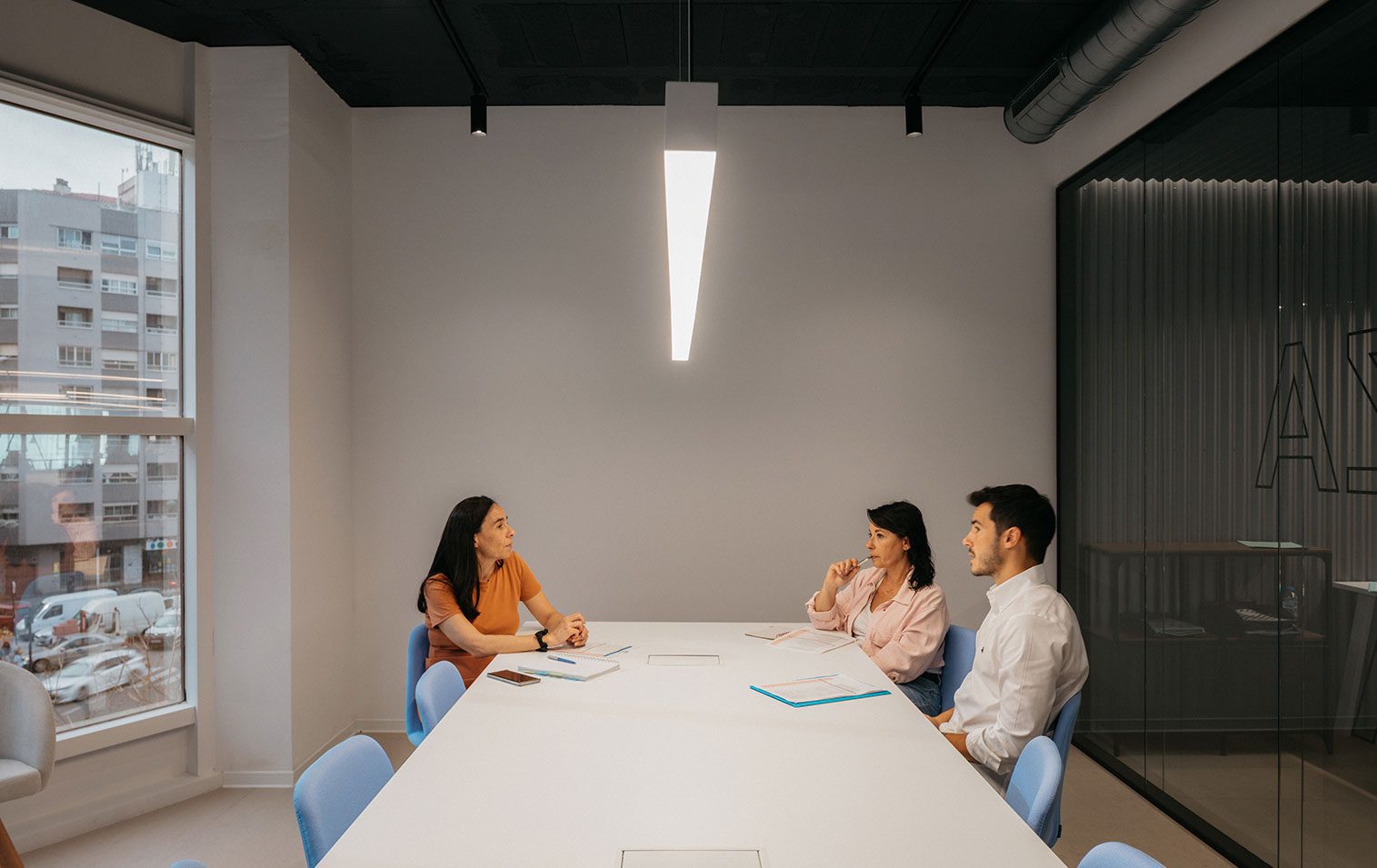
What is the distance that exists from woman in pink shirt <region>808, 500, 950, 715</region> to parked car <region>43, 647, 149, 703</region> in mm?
2932

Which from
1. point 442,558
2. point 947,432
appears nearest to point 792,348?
point 947,432

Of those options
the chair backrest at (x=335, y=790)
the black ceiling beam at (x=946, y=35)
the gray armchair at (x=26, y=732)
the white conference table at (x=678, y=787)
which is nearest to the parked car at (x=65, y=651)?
the gray armchair at (x=26, y=732)

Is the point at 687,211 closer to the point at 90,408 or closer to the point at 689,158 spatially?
the point at 689,158

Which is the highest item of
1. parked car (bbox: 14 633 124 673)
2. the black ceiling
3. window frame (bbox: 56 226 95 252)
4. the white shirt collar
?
the black ceiling

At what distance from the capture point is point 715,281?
16.5 feet

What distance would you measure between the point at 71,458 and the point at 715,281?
3119 millimetres

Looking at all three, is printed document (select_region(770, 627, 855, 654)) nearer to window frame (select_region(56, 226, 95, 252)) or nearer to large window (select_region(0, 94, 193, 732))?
large window (select_region(0, 94, 193, 732))

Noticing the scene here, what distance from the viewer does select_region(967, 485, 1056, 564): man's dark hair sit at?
2.77 meters

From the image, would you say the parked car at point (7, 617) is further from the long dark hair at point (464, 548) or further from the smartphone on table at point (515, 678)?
the smartphone on table at point (515, 678)

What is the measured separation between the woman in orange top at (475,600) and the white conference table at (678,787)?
0.54 m

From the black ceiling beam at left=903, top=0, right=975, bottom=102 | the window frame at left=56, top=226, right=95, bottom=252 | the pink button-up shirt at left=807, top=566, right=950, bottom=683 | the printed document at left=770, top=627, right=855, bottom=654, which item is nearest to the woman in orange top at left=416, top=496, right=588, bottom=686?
the printed document at left=770, top=627, right=855, bottom=654

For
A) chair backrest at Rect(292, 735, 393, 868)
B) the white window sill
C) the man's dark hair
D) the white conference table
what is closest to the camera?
the white conference table

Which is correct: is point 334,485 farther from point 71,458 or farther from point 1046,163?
point 1046,163

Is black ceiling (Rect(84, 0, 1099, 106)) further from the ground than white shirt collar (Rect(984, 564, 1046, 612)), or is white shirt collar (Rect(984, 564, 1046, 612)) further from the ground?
black ceiling (Rect(84, 0, 1099, 106))
